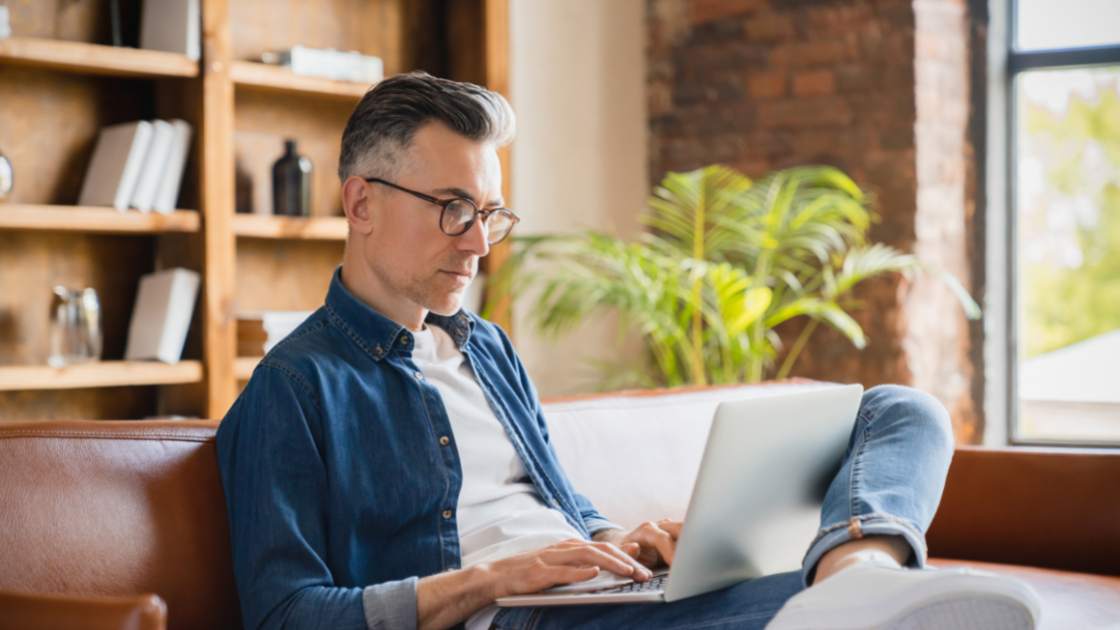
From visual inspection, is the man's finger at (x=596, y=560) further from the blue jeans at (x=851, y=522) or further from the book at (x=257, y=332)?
the book at (x=257, y=332)

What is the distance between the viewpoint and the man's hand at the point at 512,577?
107 cm

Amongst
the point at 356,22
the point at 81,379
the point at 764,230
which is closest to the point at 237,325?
the point at 81,379

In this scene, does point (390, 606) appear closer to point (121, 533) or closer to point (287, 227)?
point (121, 533)

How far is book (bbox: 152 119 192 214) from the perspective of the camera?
100 inches

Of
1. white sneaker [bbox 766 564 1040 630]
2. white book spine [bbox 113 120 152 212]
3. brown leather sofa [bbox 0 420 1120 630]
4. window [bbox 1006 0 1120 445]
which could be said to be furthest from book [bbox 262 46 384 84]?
white sneaker [bbox 766 564 1040 630]

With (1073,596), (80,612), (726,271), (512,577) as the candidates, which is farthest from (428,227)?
(726,271)

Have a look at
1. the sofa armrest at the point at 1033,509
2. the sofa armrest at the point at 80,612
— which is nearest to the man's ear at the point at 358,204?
the sofa armrest at the point at 80,612

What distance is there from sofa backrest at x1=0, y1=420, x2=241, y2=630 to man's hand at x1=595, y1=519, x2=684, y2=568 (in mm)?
525

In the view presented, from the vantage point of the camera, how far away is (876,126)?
127 inches

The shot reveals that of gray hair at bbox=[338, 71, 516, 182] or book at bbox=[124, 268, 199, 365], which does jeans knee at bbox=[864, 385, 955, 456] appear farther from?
book at bbox=[124, 268, 199, 365]

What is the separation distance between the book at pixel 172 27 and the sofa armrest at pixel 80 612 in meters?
1.98

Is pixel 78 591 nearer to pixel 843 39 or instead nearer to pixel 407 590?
pixel 407 590

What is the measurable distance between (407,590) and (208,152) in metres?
1.80

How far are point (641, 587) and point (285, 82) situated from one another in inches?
83.2
